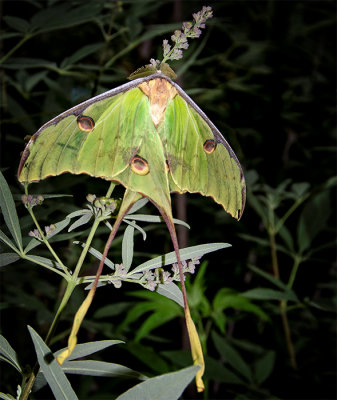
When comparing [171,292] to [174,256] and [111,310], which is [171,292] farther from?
[111,310]

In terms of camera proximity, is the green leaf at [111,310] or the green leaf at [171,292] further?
the green leaf at [111,310]

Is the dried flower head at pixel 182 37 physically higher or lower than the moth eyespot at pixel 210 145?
higher

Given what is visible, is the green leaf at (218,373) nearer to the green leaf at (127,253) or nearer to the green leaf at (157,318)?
the green leaf at (157,318)

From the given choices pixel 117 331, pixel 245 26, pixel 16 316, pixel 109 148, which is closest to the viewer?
pixel 109 148

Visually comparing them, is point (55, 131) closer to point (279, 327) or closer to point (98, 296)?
point (98, 296)

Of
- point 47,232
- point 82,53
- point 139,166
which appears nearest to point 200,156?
point 139,166

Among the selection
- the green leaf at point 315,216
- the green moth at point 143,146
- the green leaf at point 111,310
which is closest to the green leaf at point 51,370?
the green moth at point 143,146

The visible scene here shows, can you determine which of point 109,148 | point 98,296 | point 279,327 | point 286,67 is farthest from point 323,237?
point 109,148

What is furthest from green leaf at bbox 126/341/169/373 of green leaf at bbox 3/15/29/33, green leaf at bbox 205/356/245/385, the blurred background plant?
green leaf at bbox 3/15/29/33
